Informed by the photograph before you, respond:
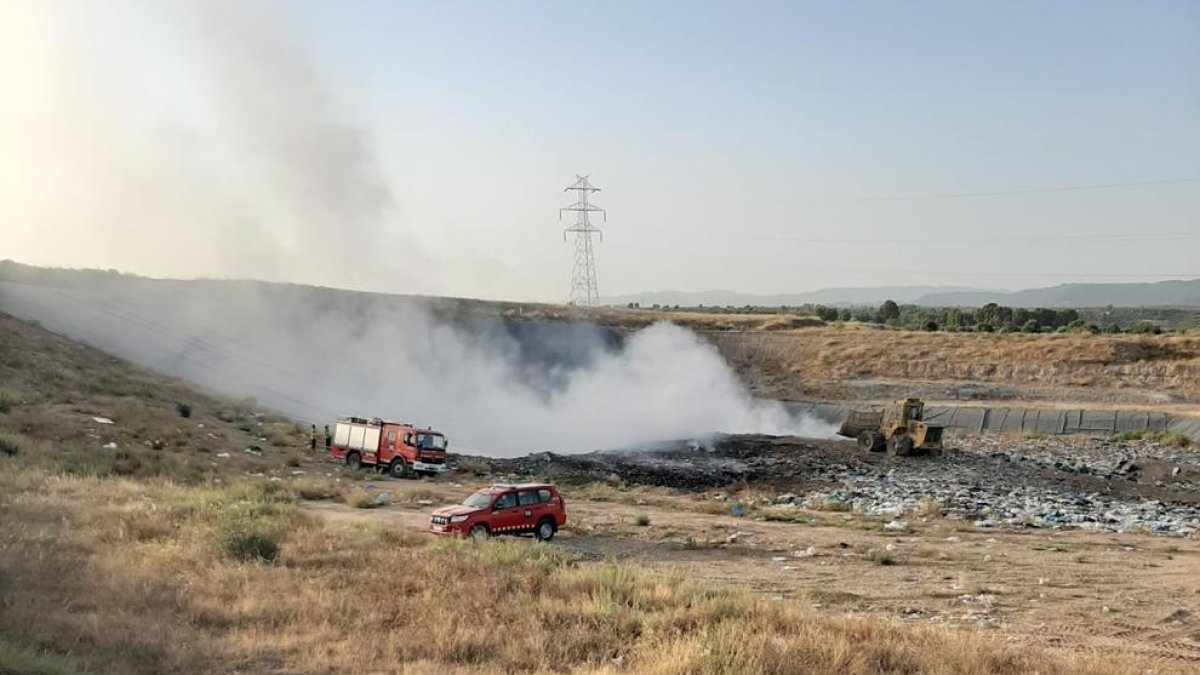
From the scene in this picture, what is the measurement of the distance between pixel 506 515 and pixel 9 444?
14214mm

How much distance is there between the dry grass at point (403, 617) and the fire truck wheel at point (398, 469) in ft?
54.3

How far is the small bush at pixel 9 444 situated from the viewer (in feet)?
77.7

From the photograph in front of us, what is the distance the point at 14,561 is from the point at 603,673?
8.41m

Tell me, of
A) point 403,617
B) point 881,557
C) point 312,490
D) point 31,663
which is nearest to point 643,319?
point 312,490

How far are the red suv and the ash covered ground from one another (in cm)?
1113

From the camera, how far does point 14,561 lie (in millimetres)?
11977

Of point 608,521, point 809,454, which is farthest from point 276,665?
point 809,454

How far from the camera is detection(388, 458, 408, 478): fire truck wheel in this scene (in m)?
32.2

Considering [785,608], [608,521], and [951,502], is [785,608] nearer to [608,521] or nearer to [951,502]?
[608,521]

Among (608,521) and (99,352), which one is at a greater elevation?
(99,352)

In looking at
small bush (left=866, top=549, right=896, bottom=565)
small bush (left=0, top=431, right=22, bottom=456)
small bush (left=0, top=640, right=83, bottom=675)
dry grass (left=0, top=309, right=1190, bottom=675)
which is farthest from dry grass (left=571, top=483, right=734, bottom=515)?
small bush (left=0, top=640, right=83, bottom=675)

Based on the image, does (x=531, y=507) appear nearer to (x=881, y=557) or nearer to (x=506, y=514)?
(x=506, y=514)

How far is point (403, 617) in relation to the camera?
11.1 metres

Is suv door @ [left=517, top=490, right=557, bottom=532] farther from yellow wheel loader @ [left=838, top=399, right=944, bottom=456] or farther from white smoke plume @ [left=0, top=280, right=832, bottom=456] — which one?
yellow wheel loader @ [left=838, top=399, right=944, bottom=456]
